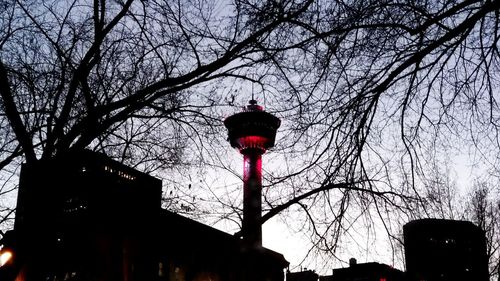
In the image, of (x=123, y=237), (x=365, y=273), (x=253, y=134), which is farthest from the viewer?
(x=365, y=273)

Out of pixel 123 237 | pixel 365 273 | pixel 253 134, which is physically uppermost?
pixel 253 134

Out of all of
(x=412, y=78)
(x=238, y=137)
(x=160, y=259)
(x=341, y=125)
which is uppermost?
(x=238, y=137)

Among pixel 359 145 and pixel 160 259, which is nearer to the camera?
pixel 359 145

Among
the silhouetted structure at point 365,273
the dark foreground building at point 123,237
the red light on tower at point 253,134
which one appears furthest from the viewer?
the silhouetted structure at point 365,273

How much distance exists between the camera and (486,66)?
24.5 ft

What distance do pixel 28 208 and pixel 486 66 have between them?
797cm

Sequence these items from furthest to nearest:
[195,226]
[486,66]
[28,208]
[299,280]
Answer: [299,280], [195,226], [28,208], [486,66]

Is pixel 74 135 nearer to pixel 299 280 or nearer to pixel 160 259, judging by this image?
pixel 160 259

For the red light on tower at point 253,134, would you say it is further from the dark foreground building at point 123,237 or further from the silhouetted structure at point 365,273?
the silhouetted structure at point 365,273

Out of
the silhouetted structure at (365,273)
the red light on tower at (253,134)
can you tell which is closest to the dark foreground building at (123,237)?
the red light on tower at (253,134)

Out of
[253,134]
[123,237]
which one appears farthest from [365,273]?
[123,237]

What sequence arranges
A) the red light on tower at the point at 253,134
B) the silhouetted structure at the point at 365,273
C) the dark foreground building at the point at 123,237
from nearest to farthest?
the dark foreground building at the point at 123,237, the red light on tower at the point at 253,134, the silhouetted structure at the point at 365,273

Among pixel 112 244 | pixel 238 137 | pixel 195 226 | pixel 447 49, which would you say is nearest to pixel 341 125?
pixel 447 49

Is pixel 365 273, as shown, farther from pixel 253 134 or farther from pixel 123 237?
pixel 123 237
